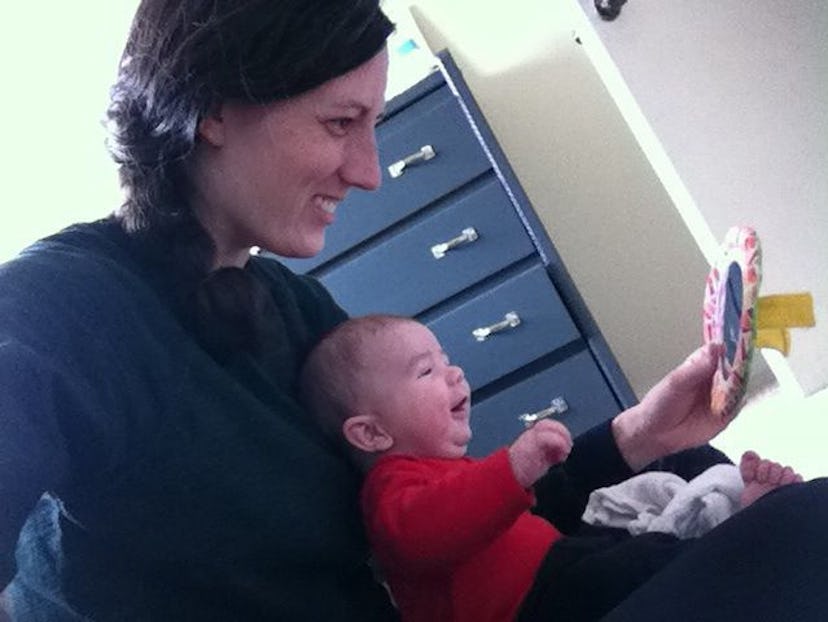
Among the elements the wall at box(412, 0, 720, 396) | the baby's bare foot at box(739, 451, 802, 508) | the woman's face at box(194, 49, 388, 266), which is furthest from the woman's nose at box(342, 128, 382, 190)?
the wall at box(412, 0, 720, 396)

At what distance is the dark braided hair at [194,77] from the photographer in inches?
36.0

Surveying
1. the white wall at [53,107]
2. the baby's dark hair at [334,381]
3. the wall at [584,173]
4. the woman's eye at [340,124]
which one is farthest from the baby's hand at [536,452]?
the white wall at [53,107]

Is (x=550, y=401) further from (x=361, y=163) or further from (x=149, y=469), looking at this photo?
(x=149, y=469)

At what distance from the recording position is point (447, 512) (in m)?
0.89

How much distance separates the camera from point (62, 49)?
2.89 m

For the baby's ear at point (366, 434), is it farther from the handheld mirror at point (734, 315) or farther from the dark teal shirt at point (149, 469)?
the handheld mirror at point (734, 315)

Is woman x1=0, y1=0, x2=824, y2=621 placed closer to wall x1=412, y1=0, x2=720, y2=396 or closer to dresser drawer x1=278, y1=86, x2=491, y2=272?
dresser drawer x1=278, y1=86, x2=491, y2=272

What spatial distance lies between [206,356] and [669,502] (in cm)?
44

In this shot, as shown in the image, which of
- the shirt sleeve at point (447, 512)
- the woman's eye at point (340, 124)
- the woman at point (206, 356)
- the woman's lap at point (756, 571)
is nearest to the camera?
the woman's lap at point (756, 571)

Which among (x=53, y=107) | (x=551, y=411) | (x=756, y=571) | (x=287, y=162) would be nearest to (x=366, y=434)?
(x=287, y=162)

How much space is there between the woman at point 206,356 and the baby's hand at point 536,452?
16cm

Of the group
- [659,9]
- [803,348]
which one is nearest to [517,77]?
[659,9]

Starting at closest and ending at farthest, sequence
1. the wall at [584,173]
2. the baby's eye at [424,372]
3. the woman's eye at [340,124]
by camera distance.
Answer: the woman's eye at [340,124]
the baby's eye at [424,372]
the wall at [584,173]

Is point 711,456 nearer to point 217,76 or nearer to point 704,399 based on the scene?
point 704,399
